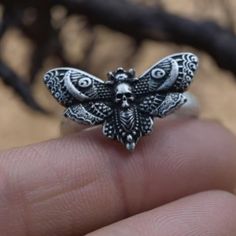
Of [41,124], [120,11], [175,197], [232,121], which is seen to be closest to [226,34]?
[120,11]

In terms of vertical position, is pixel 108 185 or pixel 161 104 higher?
pixel 161 104

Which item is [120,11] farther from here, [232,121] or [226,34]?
[232,121]

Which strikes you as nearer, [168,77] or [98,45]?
[168,77]

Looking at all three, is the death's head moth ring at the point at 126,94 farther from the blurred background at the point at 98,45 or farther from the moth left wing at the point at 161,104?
the blurred background at the point at 98,45

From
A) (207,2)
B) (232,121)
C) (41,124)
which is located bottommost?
(41,124)

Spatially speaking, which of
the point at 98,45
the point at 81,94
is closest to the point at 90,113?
the point at 81,94

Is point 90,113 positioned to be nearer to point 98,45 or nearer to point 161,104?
point 161,104
